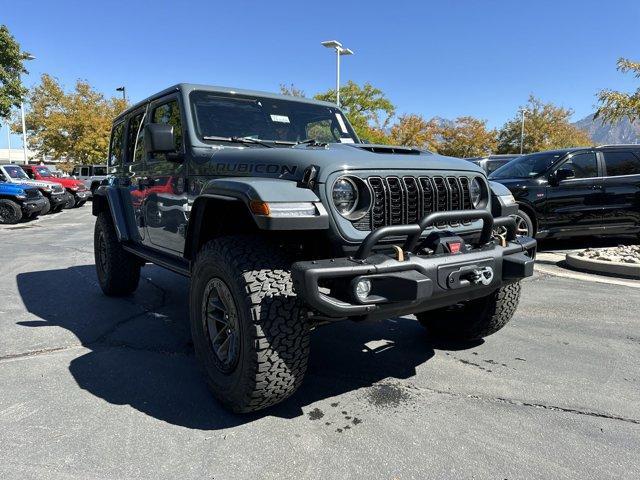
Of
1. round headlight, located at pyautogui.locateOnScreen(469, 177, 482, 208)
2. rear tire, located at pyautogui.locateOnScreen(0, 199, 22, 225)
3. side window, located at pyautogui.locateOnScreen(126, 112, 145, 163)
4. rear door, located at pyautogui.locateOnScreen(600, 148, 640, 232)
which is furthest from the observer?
rear tire, located at pyautogui.locateOnScreen(0, 199, 22, 225)

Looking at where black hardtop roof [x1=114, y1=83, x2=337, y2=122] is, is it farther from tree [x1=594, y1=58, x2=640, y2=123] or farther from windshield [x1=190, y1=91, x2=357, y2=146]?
tree [x1=594, y1=58, x2=640, y2=123]

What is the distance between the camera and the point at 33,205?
1457cm

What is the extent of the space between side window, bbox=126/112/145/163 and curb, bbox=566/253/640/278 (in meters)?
5.62

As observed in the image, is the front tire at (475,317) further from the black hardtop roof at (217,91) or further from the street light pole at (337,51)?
the street light pole at (337,51)

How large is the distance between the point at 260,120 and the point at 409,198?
1623mm

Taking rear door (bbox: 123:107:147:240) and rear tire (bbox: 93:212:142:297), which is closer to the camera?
rear door (bbox: 123:107:147:240)

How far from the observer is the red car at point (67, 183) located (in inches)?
719

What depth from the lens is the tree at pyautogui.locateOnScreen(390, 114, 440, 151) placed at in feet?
117

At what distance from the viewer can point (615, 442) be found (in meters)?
2.43

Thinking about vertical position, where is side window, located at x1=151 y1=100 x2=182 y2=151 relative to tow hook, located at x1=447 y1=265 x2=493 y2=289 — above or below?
above

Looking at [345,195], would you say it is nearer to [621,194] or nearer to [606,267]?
[606,267]

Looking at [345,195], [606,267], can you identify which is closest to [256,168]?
[345,195]

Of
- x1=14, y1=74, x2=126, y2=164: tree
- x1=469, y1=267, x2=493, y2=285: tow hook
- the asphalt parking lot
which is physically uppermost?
x1=14, y1=74, x2=126, y2=164: tree

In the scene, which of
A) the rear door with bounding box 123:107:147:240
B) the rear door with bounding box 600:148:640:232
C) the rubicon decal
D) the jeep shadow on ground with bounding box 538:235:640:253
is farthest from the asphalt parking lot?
the jeep shadow on ground with bounding box 538:235:640:253
